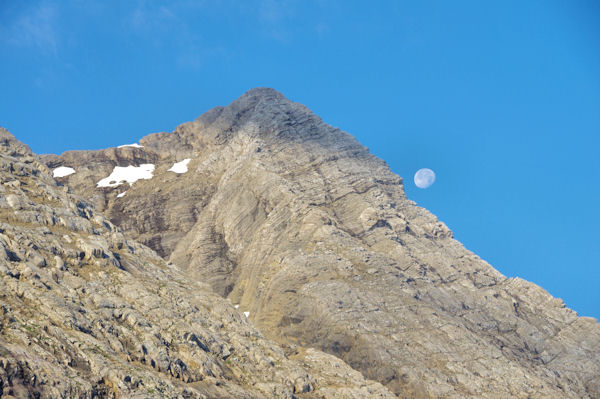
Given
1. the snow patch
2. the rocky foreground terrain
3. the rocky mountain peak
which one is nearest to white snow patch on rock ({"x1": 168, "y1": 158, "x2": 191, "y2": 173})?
the rocky foreground terrain

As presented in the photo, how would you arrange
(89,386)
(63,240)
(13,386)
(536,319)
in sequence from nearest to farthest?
(13,386) → (89,386) → (63,240) → (536,319)

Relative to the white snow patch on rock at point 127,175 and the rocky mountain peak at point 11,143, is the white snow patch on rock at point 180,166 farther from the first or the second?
the rocky mountain peak at point 11,143

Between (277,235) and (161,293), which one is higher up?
(277,235)

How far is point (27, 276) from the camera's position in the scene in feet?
131

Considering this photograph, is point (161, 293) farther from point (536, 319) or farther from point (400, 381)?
point (536, 319)

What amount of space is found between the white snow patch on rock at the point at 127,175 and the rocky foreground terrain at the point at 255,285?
21.9 inches

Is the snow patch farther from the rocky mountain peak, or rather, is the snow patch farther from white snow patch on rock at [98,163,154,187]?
the rocky mountain peak

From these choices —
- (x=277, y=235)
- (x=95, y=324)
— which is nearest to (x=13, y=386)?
(x=95, y=324)

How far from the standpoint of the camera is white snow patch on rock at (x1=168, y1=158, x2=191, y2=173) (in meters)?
110

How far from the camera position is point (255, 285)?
7481 centimetres

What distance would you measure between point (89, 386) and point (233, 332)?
19014 mm

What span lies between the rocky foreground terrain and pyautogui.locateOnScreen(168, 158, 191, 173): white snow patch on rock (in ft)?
3.62

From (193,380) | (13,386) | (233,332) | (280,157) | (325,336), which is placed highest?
(280,157)

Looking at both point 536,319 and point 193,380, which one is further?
point 536,319
